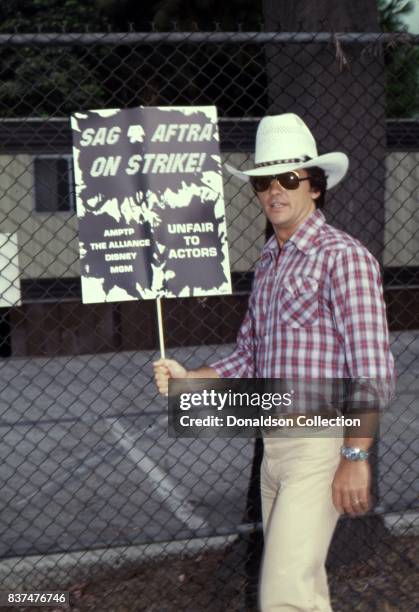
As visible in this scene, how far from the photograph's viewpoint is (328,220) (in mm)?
4676

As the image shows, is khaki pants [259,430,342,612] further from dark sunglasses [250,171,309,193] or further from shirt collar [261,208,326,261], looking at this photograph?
dark sunglasses [250,171,309,193]

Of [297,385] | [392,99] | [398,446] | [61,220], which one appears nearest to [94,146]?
[297,385]

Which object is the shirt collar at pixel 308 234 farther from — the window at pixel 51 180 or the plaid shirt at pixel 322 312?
the window at pixel 51 180

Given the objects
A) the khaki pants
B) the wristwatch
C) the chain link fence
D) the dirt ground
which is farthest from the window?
the wristwatch

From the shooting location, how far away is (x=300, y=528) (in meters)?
2.97

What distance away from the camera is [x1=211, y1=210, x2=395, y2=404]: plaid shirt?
2.90 meters

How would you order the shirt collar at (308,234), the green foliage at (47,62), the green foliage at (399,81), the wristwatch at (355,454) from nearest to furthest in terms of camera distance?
the wristwatch at (355,454) < the shirt collar at (308,234) < the green foliage at (399,81) < the green foliage at (47,62)

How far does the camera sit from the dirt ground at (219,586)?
14.4 feet

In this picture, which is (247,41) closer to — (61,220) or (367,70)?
(367,70)

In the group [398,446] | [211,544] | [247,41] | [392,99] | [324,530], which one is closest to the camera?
[324,530]

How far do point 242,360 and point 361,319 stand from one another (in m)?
0.65

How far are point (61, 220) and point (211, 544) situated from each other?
1050cm

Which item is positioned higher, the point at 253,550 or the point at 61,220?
the point at 61,220

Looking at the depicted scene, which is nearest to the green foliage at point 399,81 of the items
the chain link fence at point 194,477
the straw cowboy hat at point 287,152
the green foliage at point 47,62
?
the green foliage at point 47,62
